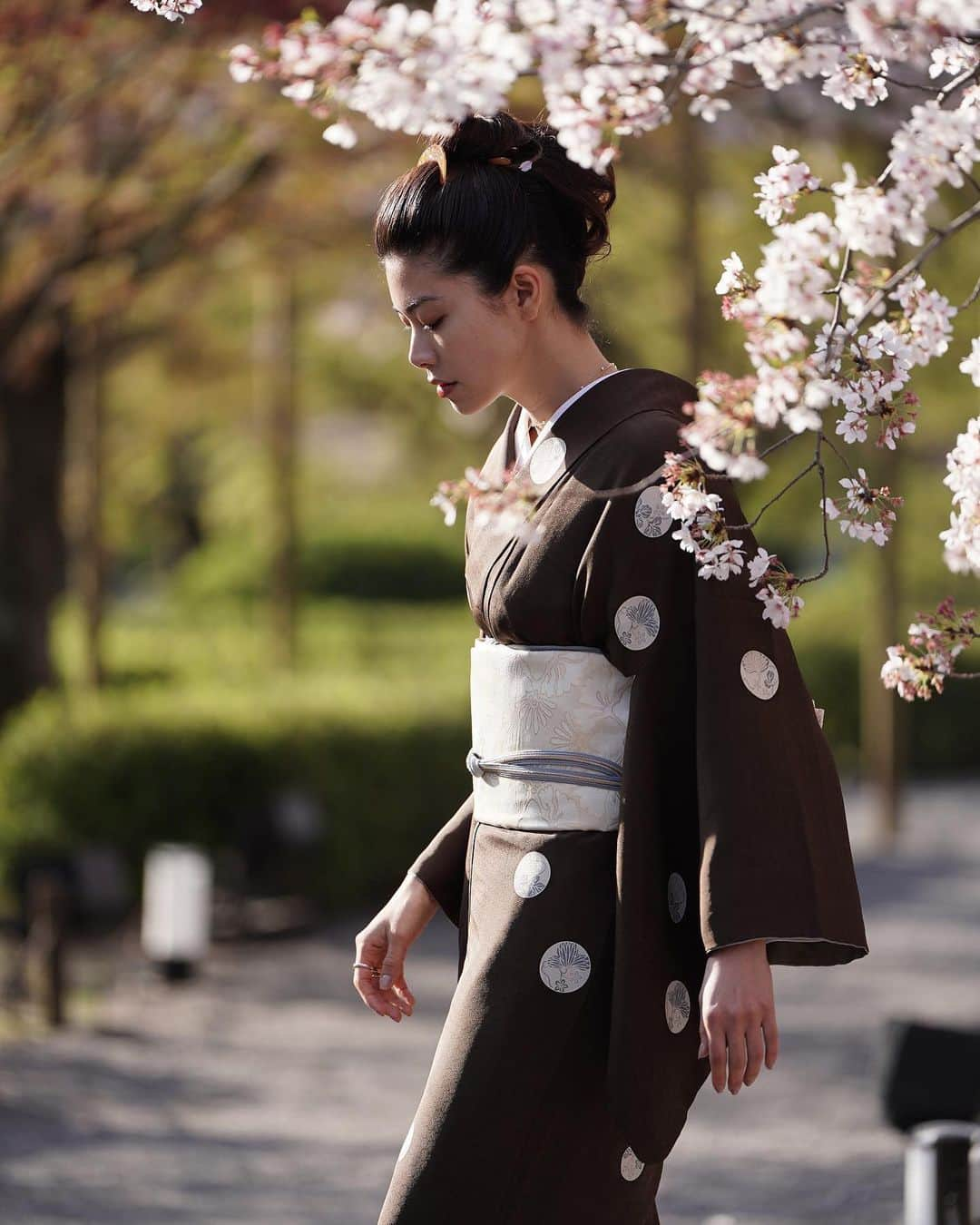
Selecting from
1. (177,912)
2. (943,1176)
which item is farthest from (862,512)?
(177,912)

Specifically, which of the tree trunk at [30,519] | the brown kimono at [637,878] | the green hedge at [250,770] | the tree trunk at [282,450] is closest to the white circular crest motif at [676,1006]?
the brown kimono at [637,878]

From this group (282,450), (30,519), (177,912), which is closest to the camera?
(177,912)

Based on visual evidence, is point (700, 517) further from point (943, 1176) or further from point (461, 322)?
point (943, 1176)

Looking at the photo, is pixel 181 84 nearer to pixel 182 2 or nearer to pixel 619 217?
pixel 619 217

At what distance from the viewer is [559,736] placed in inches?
85.1

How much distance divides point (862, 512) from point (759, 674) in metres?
0.22

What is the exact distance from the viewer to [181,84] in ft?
23.0

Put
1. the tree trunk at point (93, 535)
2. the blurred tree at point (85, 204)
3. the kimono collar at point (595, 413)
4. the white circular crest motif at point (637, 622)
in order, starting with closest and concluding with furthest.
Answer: the white circular crest motif at point (637, 622) → the kimono collar at point (595, 413) → the blurred tree at point (85, 204) → the tree trunk at point (93, 535)

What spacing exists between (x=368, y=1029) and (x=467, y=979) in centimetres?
431

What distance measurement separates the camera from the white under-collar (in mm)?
2238

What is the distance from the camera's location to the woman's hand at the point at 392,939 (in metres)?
2.42

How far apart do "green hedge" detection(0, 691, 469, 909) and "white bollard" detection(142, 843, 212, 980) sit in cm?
76

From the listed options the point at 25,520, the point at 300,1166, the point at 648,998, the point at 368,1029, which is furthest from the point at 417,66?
the point at 25,520

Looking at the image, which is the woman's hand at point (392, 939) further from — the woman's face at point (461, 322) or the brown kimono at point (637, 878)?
the woman's face at point (461, 322)
